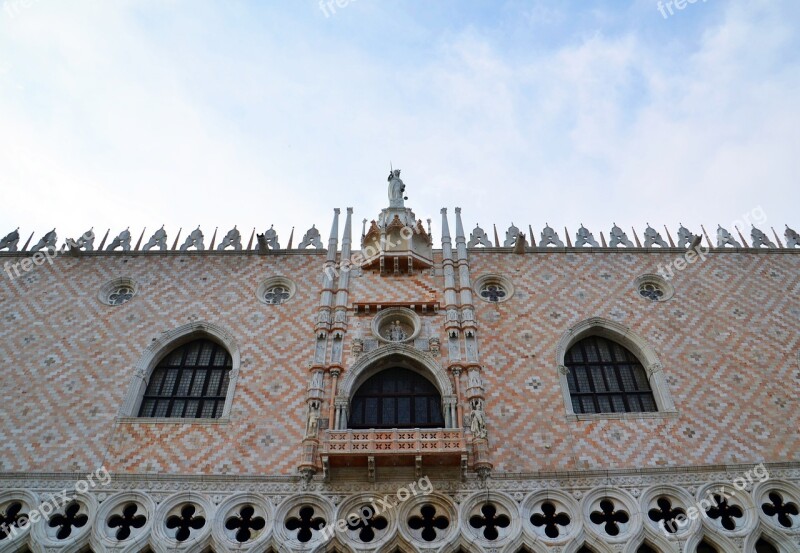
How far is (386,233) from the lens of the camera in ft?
54.1

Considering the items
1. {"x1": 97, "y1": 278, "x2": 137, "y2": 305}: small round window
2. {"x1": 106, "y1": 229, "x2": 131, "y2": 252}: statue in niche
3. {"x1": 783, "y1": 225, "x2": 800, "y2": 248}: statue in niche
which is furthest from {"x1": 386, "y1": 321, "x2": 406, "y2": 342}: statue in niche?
{"x1": 783, "y1": 225, "x2": 800, "y2": 248}: statue in niche

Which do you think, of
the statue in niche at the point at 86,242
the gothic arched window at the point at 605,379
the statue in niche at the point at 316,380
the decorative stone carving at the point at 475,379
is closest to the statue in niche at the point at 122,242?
the statue in niche at the point at 86,242

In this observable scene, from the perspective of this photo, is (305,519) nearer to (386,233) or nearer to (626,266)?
(386,233)

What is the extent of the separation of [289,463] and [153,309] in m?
5.68

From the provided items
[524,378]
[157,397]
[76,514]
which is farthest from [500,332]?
[76,514]

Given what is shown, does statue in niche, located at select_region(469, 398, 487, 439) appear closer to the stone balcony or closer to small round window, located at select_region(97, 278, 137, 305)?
the stone balcony

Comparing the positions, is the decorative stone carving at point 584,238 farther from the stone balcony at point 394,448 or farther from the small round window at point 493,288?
the stone balcony at point 394,448

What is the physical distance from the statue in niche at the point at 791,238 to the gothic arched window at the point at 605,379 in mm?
6418

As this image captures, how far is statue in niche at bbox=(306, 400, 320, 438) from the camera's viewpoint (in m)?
12.5

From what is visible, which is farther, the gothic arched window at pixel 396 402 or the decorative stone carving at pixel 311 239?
the decorative stone carving at pixel 311 239

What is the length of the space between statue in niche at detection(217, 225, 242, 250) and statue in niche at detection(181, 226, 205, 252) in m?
0.52

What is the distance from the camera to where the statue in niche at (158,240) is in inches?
677

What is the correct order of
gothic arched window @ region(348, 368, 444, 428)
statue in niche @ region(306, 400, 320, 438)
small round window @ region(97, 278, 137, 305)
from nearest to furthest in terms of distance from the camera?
statue in niche @ region(306, 400, 320, 438)
gothic arched window @ region(348, 368, 444, 428)
small round window @ region(97, 278, 137, 305)

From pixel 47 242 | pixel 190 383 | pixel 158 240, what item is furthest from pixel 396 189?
pixel 47 242
